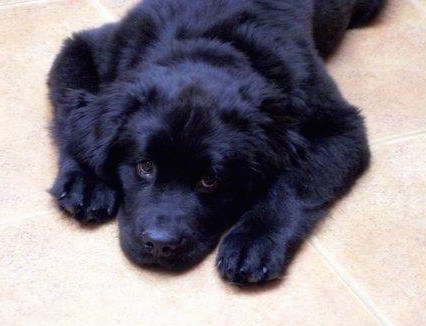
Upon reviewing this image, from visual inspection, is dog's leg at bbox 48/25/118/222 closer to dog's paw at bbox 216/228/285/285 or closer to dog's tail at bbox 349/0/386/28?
dog's paw at bbox 216/228/285/285

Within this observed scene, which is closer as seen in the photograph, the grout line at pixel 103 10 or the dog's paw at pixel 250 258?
the dog's paw at pixel 250 258

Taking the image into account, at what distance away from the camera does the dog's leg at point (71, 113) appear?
225 centimetres

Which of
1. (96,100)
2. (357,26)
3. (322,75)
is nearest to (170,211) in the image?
(96,100)

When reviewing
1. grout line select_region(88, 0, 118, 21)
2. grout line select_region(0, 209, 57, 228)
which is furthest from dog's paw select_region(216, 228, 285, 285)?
grout line select_region(88, 0, 118, 21)

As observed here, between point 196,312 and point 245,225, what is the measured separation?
11.8 inches

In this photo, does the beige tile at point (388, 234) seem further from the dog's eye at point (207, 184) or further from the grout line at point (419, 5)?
the grout line at point (419, 5)

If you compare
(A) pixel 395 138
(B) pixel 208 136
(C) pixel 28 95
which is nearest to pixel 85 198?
(B) pixel 208 136

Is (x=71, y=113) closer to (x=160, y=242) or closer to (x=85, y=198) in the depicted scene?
(x=85, y=198)

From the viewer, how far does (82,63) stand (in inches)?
104

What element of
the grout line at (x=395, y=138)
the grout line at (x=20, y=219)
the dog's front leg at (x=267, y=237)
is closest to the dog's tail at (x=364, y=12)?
the grout line at (x=395, y=138)

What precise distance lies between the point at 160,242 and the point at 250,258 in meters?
0.26

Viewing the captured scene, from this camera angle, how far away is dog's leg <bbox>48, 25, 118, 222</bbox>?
7.39ft

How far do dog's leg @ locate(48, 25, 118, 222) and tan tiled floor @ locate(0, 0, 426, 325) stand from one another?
7 cm

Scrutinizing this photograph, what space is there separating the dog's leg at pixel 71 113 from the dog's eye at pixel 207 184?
31 centimetres
